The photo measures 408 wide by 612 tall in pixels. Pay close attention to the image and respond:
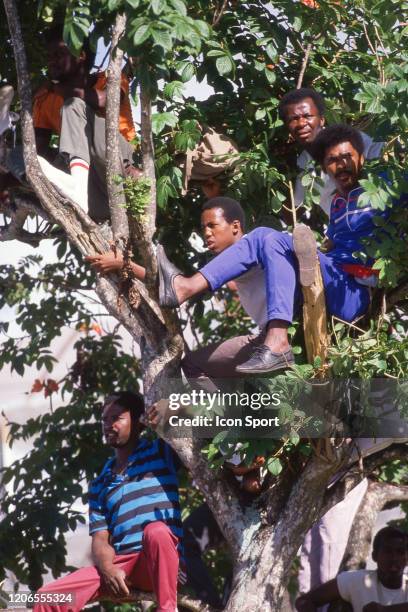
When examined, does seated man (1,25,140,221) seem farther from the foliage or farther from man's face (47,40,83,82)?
the foliage

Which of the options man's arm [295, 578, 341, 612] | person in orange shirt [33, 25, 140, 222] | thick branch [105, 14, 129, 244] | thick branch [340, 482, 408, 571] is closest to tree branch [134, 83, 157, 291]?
thick branch [105, 14, 129, 244]

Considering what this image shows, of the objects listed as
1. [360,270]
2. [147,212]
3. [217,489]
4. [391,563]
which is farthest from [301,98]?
[391,563]

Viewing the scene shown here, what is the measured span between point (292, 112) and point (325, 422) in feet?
4.76

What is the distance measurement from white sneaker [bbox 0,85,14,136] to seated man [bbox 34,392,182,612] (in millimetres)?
1489

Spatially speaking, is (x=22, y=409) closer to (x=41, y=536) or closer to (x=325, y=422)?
(x=41, y=536)

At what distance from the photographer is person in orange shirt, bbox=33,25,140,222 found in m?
5.49

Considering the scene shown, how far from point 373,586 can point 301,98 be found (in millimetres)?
2444

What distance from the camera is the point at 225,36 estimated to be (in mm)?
5668

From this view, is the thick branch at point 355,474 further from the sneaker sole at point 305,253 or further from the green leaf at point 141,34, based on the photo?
the green leaf at point 141,34

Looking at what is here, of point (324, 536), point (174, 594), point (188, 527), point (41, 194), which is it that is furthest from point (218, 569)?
point (41, 194)

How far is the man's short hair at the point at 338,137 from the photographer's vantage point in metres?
5.20

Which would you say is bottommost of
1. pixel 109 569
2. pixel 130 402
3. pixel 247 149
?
pixel 109 569

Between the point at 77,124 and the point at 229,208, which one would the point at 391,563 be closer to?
the point at 229,208

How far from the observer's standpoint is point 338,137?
17.1ft
